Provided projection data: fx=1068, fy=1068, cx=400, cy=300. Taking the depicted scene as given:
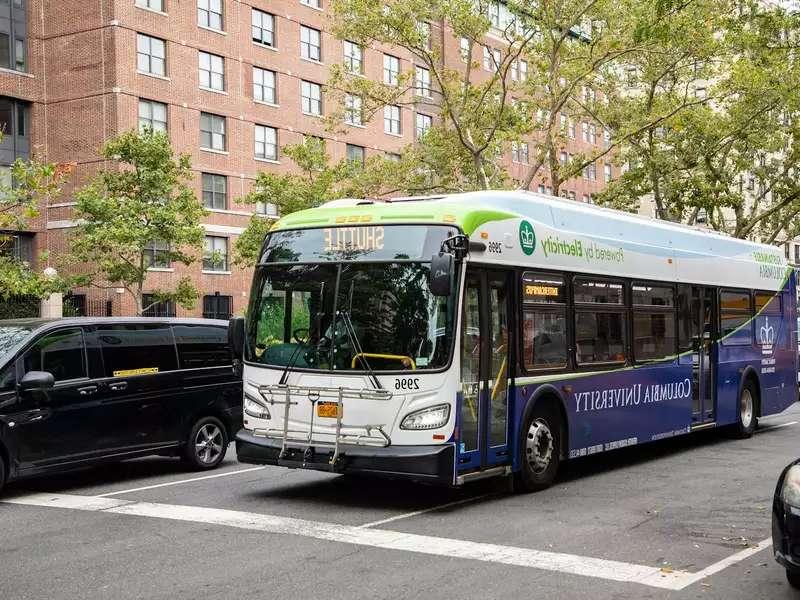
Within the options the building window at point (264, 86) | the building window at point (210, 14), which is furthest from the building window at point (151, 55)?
the building window at point (264, 86)

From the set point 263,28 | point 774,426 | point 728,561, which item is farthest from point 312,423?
point 263,28

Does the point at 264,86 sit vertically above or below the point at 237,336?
above

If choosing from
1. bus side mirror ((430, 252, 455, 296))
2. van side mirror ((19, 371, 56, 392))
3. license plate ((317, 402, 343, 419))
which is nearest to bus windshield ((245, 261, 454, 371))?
license plate ((317, 402, 343, 419))

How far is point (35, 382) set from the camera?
10.7 m

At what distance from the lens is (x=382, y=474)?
32.1 feet

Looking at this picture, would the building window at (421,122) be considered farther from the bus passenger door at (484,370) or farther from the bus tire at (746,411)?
the bus passenger door at (484,370)

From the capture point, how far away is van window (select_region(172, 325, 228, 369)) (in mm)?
13055

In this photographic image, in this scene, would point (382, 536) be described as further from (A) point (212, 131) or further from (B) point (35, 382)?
(A) point (212, 131)

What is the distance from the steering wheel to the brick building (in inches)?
1165

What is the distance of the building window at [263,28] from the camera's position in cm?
4734

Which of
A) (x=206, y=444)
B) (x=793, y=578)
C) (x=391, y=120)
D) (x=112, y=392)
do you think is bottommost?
(x=793, y=578)

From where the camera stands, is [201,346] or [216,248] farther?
[216,248]

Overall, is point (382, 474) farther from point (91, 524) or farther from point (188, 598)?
point (188, 598)

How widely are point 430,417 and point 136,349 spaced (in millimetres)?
4294
